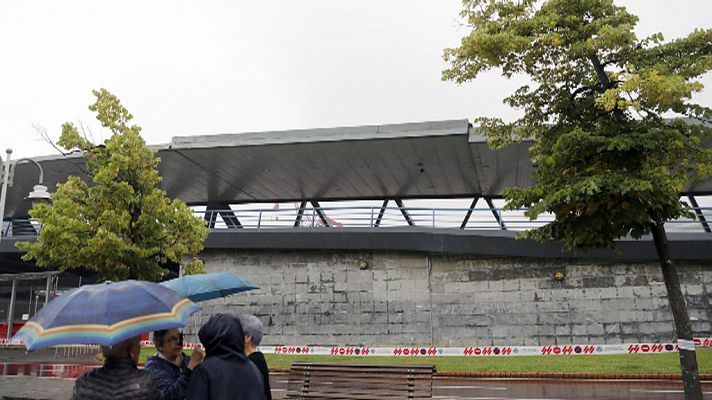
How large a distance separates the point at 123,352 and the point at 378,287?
13.6 meters

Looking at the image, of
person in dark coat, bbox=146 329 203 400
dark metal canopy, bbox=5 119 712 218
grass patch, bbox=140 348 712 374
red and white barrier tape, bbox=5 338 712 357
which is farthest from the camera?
dark metal canopy, bbox=5 119 712 218

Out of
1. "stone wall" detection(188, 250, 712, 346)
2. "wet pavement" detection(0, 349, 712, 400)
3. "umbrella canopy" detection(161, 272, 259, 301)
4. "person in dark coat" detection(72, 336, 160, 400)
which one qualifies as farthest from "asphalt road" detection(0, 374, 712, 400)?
"person in dark coat" detection(72, 336, 160, 400)

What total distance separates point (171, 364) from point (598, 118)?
8.76 meters

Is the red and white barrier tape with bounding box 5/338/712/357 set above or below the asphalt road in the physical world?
above

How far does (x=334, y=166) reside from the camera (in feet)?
71.9

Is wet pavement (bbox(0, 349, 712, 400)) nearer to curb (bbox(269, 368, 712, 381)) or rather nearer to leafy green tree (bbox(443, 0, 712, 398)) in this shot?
curb (bbox(269, 368, 712, 381))

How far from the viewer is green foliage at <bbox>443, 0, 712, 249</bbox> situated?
8422 millimetres

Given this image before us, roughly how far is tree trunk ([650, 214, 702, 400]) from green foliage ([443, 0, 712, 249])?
0.33m

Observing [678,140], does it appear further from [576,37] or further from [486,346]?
[486,346]

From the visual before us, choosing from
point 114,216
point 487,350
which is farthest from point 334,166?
point 114,216

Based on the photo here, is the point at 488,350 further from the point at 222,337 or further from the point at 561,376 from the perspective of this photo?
the point at 222,337

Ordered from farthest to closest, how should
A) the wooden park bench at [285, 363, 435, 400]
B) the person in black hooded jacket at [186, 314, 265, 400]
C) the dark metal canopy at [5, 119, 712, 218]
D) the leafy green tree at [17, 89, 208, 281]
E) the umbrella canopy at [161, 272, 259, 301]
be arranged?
the dark metal canopy at [5, 119, 712, 218] → the leafy green tree at [17, 89, 208, 281] → the wooden park bench at [285, 363, 435, 400] → the umbrella canopy at [161, 272, 259, 301] → the person in black hooded jacket at [186, 314, 265, 400]

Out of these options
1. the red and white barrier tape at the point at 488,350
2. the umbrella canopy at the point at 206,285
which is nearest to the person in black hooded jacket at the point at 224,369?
the umbrella canopy at the point at 206,285

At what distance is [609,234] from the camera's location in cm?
905
